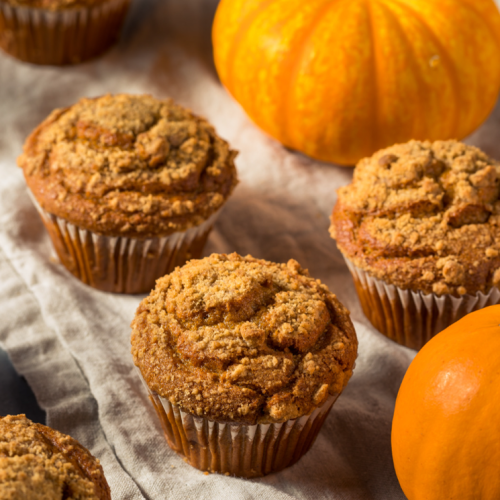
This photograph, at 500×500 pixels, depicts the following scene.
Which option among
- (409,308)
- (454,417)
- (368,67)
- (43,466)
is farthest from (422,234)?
(43,466)

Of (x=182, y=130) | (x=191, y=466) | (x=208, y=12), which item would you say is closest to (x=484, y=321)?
(x=191, y=466)

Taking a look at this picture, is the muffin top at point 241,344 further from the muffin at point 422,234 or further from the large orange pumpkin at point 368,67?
the large orange pumpkin at point 368,67

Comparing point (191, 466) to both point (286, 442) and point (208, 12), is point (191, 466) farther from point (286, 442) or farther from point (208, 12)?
point (208, 12)

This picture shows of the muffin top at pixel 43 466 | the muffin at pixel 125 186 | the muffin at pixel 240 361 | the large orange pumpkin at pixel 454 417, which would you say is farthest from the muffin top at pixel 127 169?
the large orange pumpkin at pixel 454 417

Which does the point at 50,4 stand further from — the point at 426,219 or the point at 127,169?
the point at 426,219

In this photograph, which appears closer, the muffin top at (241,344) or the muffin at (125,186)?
the muffin top at (241,344)

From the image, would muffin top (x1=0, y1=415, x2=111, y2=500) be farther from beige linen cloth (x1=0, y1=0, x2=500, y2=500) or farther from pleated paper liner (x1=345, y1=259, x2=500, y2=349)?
pleated paper liner (x1=345, y1=259, x2=500, y2=349)
